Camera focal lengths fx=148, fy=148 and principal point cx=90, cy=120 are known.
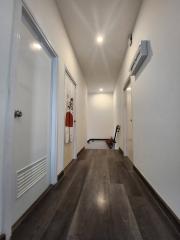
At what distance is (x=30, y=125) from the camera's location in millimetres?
1519

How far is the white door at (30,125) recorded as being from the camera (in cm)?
128

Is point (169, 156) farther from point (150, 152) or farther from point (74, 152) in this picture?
point (74, 152)

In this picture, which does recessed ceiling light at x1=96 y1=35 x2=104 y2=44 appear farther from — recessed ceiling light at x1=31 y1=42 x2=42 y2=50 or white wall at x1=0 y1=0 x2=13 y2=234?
white wall at x1=0 y1=0 x2=13 y2=234

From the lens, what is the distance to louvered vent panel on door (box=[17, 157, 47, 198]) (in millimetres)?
1308

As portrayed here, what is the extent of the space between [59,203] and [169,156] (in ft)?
3.99

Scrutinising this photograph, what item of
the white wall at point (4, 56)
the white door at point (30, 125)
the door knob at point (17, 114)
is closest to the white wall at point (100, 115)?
→ the white door at point (30, 125)

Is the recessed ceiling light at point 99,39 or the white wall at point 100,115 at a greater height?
the recessed ceiling light at point 99,39

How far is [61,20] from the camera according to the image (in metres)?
2.60

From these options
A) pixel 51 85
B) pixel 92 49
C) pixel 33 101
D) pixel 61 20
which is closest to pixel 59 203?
pixel 33 101

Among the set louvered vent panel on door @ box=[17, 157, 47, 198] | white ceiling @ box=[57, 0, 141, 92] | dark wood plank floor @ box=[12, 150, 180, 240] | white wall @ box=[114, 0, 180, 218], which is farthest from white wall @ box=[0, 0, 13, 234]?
white ceiling @ box=[57, 0, 141, 92]

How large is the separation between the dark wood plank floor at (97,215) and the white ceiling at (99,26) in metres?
2.69

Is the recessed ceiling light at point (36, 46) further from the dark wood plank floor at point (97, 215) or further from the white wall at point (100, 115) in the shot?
the white wall at point (100, 115)

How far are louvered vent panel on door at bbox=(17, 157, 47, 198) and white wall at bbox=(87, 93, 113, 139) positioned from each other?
6416mm

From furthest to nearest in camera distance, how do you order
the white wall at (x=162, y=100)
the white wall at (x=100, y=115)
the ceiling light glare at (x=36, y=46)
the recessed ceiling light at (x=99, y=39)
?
the white wall at (x=100, y=115) → the recessed ceiling light at (x=99, y=39) → the ceiling light glare at (x=36, y=46) → the white wall at (x=162, y=100)
